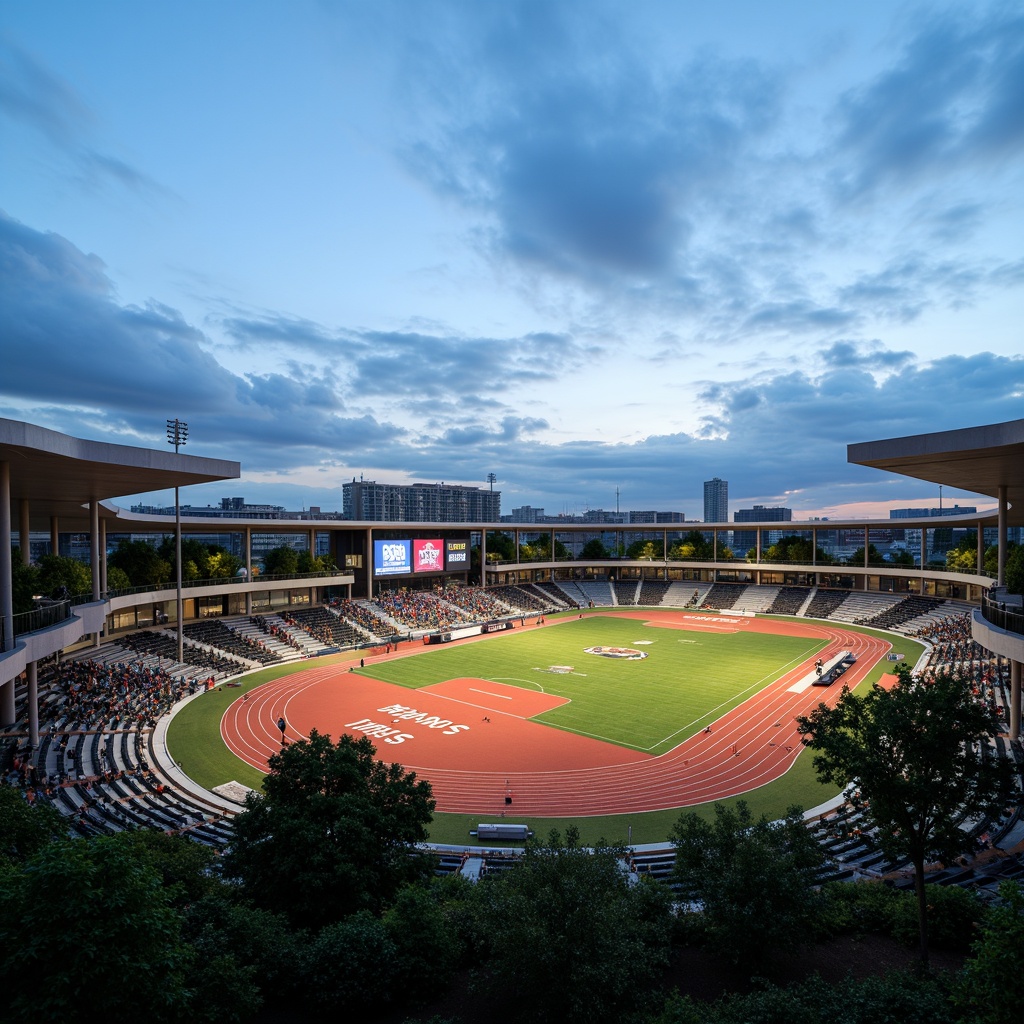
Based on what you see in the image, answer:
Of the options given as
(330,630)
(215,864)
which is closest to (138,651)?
(330,630)

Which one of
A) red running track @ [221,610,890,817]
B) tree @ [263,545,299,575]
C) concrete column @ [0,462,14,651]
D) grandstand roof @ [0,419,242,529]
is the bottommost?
red running track @ [221,610,890,817]

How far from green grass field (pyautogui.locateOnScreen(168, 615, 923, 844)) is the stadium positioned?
19 cm

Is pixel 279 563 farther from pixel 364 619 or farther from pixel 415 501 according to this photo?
pixel 415 501

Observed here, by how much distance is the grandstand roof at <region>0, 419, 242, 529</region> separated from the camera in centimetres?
1838

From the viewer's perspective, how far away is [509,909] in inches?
399

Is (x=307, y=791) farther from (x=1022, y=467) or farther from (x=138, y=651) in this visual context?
(x=138, y=651)

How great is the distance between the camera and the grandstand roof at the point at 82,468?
18.4 meters

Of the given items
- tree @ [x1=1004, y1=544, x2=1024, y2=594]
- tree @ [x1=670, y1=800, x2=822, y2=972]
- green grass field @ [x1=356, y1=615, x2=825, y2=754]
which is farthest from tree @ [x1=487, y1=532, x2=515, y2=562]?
tree @ [x1=670, y1=800, x2=822, y2=972]

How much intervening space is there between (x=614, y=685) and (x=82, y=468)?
31906 mm

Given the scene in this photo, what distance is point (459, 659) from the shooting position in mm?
48750

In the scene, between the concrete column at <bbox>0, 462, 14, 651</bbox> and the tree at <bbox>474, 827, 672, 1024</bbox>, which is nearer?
the tree at <bbox>474, 827, 672, 1024</bbox>

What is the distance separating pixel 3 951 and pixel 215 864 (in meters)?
10.7

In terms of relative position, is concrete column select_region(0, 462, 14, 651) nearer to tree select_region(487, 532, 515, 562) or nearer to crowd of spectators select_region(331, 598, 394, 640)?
crowd of spectators select_region(331, 598, 394, 640)

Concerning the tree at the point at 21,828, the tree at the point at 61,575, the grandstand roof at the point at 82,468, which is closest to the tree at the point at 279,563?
the grandstand roof at the point at 82,468
